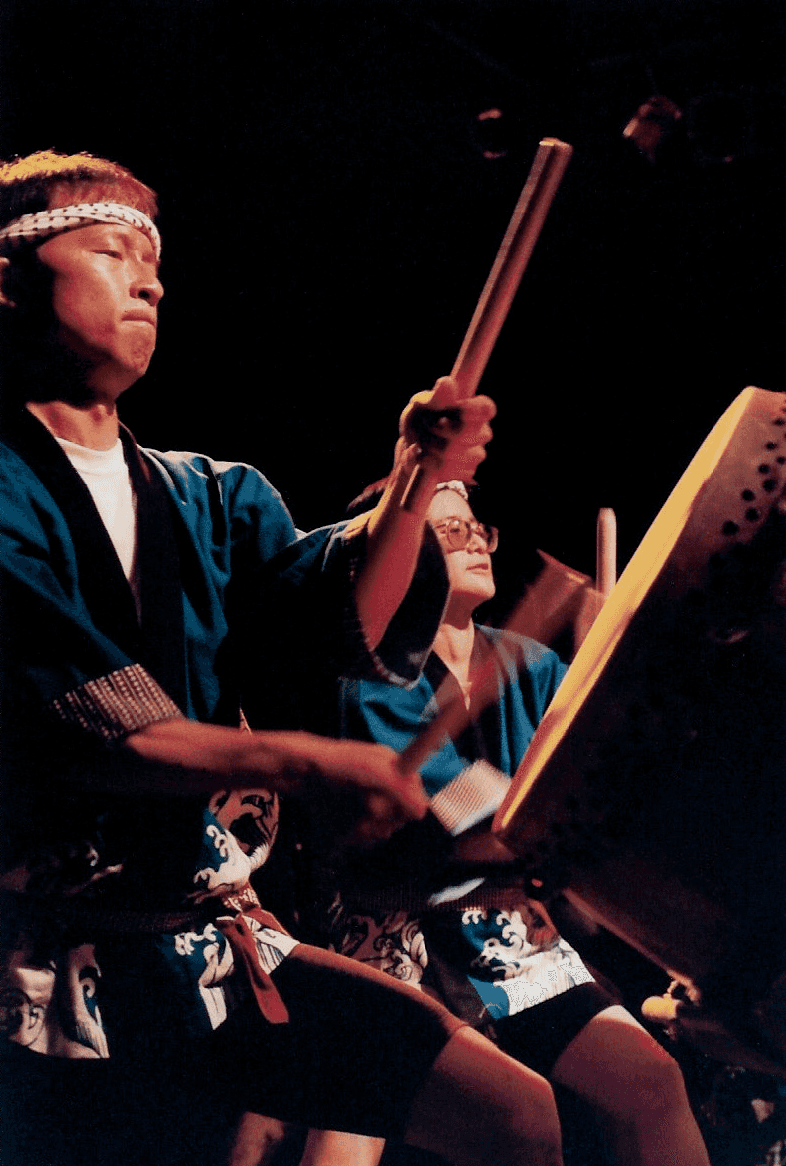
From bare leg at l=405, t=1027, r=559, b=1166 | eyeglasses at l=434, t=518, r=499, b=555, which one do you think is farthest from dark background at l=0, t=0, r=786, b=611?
bare leg at l=405, t=1027, r=559, b=1166

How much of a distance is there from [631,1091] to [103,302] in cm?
100

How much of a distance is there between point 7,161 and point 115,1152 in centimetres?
99

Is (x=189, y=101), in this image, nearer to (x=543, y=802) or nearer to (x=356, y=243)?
(x=356, y=243)

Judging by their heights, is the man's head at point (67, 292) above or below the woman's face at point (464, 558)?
above

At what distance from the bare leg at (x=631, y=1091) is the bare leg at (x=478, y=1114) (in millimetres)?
183

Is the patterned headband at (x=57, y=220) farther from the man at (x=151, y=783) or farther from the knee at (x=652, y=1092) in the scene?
the knee at (x=652, y=1092)

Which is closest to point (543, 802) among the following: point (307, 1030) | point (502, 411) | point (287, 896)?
point (307, 1030)

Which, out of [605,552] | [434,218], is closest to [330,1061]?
[605,552]

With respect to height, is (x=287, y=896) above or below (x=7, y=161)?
below

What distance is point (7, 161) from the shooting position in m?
1.24

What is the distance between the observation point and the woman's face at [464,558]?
155cm

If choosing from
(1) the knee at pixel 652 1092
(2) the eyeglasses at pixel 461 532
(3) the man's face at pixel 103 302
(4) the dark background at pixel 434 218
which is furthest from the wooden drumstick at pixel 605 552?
(3) the man's face at pixel 103 302

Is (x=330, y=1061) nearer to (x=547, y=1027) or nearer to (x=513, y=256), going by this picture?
(x=547, y=1027)

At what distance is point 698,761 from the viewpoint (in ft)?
2.89
